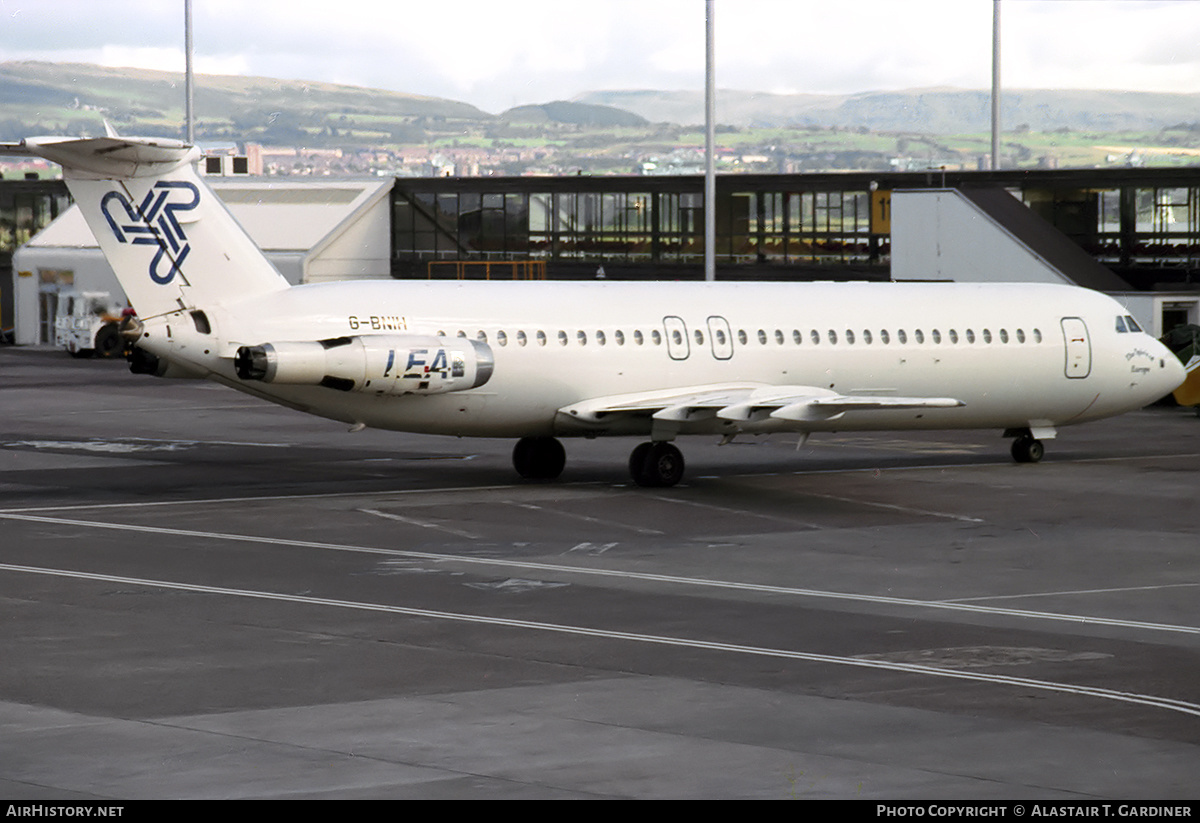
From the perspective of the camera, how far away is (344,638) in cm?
1766

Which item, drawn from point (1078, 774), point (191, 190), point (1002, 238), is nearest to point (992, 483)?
point (191, 190)

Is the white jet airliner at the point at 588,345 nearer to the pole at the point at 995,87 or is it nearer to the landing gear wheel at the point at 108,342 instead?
the pole at the point at 995,87

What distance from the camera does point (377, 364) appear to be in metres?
27.8

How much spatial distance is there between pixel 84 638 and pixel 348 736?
5.20m

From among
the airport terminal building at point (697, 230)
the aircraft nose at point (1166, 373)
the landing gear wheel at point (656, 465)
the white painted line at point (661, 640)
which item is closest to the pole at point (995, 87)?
the airport terminal building at point (697, 230)

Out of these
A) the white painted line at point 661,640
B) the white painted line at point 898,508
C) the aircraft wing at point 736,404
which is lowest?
the white painted line at point 661,640

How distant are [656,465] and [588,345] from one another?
2.30m

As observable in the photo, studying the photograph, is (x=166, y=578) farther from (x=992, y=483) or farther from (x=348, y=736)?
(x=992, y=483)

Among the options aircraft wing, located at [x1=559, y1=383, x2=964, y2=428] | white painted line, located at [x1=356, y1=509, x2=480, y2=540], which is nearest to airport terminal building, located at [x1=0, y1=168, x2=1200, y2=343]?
aircraft wing, located at [x1=559, y1=383, x2=964, y2=428]

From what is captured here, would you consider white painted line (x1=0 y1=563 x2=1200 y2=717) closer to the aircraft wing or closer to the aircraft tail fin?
the aircraft tail fin

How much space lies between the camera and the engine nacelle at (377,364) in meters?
27.2

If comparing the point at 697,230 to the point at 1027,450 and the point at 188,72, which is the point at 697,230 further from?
the point at 1027,450

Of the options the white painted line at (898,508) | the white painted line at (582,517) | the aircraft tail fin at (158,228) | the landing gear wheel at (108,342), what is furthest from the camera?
the landing gear wheel at (108,342)

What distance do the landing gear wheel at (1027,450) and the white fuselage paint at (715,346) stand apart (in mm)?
413
